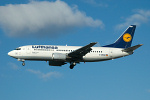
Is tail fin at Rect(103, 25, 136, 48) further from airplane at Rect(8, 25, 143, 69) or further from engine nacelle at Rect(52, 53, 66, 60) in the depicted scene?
engine nacelle at Rect(52, 53, 66, 60)

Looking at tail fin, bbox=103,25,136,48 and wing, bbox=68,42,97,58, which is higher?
tail fin, bbox=103,25,136,48

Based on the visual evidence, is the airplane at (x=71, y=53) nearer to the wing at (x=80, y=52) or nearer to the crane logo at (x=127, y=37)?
the wing at (x=80, y=52)

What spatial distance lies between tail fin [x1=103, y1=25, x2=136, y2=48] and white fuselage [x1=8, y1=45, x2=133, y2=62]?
240 centimetres

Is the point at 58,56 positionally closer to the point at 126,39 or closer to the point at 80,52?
the point at 80,52

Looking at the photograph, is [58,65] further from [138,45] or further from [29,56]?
[138,45]

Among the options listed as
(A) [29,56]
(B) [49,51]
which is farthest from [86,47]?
(A) [29,56]

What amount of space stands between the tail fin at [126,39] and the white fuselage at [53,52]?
7.86ft

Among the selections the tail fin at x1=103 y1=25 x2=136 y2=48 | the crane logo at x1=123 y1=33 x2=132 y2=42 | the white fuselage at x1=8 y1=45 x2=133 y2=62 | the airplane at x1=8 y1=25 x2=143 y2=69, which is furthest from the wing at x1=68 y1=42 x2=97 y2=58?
the crane logo at x1=123 y1=33 x2=132 y2=42

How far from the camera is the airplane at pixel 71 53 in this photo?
192ft

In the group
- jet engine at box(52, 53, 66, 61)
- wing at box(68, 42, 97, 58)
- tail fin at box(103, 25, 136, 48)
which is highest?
tail fin at box(103, 25, 136, 48)

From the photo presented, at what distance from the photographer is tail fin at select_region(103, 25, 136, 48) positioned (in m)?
65.2

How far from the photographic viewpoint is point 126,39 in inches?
2606

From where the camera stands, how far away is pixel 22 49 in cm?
5919

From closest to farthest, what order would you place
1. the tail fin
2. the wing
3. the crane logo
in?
the wing, the tail fin, the crane logo
